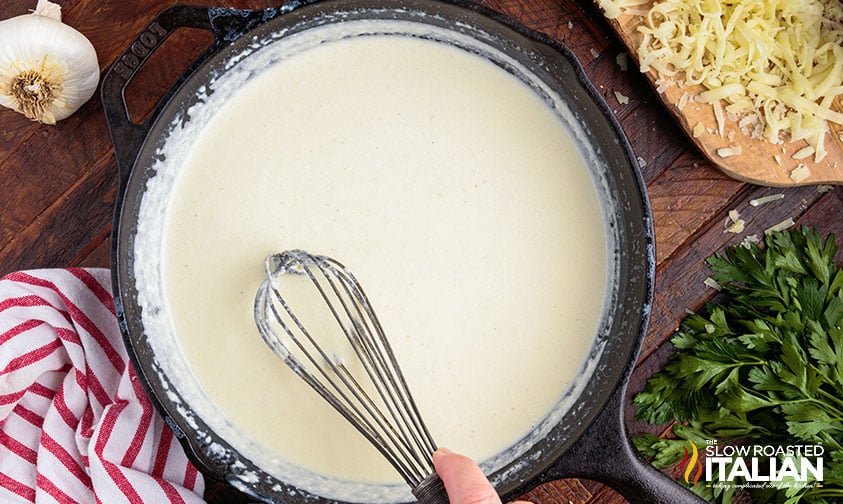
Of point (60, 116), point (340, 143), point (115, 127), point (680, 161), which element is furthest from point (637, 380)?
point (60, 116)

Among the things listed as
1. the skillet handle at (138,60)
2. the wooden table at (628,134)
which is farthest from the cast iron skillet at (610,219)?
the wooden table at (628,134)

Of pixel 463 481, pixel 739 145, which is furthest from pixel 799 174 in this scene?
pixel 463 481

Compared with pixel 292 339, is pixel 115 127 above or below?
above

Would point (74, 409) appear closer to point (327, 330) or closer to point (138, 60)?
point (327, 330)

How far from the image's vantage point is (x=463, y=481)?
0.89 metres

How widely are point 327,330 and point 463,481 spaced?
0.37 metres

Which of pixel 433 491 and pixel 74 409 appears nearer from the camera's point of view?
pixel 433 491

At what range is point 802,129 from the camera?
4.08ft

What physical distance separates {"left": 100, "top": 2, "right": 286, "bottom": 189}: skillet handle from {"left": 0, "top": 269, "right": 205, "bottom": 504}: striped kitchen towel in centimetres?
26

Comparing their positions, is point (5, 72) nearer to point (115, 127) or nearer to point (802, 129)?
point (115, 127)

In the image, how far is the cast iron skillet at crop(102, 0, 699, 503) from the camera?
106 cm

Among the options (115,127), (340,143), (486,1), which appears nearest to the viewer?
(115,127)

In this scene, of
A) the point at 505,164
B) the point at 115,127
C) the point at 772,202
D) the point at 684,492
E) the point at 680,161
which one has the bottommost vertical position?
the point at 684,492

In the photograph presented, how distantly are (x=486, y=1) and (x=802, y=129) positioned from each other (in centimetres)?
56
